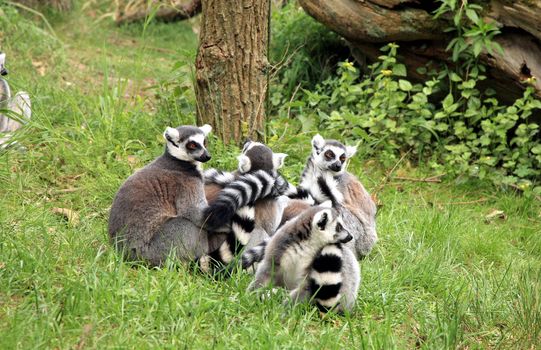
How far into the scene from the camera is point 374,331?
3.57m

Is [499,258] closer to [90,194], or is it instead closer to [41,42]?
[90,194]

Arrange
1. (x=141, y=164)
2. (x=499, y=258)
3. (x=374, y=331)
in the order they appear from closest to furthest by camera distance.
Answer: (x=374, y=331) < (x=499, y=258) < (x=141, y=164)

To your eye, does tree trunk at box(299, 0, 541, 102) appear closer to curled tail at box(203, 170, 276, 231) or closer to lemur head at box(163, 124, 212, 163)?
lemur head at box(163, 124, 212, 163)

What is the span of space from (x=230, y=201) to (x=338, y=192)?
112cm

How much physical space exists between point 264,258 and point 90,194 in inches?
73.1

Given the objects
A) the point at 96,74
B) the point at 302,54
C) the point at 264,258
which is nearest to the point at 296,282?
the point at 264,258

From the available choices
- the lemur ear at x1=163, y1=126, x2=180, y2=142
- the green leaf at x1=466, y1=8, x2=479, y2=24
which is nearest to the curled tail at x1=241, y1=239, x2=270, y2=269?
the lemur ear at x1=163, y1=126, x2=180, y2=142

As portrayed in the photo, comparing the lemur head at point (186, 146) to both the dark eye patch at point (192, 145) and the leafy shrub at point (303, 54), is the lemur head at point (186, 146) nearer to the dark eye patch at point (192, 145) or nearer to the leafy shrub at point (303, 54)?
the dark eye patch at point (192, 145)

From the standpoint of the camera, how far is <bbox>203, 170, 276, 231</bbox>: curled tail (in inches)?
164

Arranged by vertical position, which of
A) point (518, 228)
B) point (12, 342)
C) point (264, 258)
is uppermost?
point (12, 342)

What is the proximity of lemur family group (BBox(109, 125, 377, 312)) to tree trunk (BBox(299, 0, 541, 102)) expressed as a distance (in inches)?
90.4

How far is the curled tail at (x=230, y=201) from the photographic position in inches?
164

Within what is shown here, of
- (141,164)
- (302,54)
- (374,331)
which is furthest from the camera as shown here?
(302,54)

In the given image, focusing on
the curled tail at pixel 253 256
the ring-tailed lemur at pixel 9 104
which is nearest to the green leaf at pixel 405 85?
the curled tail at pixel 253 256
